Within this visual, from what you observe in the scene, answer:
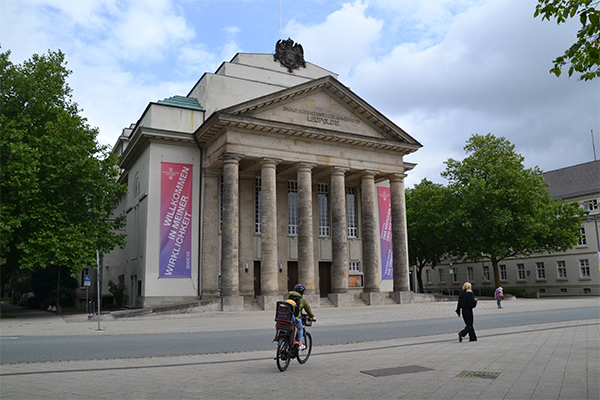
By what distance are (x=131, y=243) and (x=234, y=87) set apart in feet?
46.0

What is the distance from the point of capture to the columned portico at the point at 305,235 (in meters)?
32.1

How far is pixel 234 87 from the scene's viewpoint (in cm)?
3675

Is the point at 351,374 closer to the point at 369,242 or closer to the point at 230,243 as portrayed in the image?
the point at 230,243

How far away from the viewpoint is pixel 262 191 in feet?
105

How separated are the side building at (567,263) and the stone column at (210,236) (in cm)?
2750

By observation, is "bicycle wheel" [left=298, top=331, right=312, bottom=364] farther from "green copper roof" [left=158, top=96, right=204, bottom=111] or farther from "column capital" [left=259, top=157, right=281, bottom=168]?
"green copper roof" [left=158, top=96, right=204, bottom=111]

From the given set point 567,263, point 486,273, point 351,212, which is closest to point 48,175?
point 351,212

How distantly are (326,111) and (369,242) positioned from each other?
9.84m

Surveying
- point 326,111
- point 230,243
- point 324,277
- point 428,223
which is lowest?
point 324,277

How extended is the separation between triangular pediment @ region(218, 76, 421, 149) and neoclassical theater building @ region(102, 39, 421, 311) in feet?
0.26

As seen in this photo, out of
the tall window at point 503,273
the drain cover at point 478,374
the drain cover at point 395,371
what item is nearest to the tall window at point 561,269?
the tall window at point 503,273

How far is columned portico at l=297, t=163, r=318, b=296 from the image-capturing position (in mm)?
32125

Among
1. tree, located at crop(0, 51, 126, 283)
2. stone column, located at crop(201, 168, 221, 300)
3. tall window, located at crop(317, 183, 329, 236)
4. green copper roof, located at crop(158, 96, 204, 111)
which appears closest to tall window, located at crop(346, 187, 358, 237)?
tall window, located at crop(317, 183, 329, 236)

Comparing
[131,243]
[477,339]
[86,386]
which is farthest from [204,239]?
Result: [86,386]
